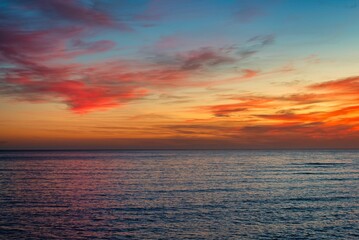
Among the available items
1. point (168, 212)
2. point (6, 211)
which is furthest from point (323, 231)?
point (6, 211)

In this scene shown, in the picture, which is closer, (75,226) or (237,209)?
(75,226)

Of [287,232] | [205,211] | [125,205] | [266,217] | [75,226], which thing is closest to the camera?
[287,232]

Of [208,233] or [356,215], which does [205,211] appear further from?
[356,215]

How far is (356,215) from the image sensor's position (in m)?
37.9

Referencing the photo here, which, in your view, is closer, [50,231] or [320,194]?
[50,231]

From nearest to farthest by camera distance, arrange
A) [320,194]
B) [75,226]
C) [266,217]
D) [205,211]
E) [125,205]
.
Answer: [75,226] < [266,217] < [205,211] < [125,205] < [320,194]

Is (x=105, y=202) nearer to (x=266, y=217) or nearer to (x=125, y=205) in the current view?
(x=125, y=205)

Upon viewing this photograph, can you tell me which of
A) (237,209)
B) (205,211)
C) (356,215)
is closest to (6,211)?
(205,211)

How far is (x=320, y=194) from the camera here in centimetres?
5275

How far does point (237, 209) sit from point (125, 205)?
12.9 m

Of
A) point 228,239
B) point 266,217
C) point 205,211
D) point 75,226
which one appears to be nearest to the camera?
point 228,239

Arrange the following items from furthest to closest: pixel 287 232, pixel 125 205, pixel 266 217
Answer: pixel 125 205, pixel 266 217, pixel 287 232

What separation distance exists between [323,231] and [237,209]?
35.2 feet

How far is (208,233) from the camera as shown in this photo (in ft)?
101
